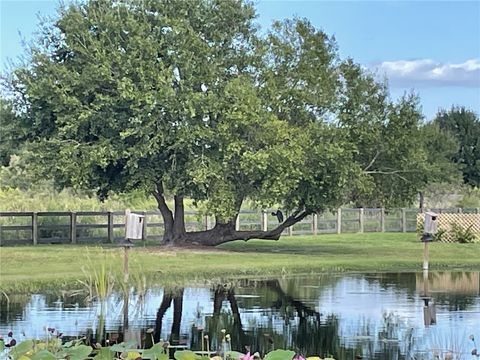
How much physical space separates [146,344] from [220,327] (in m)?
Result: 1.92

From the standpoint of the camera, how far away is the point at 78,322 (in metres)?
14.3

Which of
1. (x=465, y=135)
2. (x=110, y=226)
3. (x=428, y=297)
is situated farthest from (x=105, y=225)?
(x=465, y=135)

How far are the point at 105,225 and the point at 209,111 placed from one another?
8.01 m

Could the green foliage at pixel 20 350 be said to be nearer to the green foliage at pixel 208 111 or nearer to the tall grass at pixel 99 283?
the tall grass at pixel 99 283

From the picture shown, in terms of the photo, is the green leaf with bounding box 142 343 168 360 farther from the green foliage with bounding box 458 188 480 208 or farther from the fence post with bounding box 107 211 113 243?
the green foliage with bounding box 458 188 480 208

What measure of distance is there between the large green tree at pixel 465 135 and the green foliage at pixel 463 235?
2156 cm

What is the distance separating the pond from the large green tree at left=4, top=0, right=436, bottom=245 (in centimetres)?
711

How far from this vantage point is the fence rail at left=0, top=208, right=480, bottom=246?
106ft

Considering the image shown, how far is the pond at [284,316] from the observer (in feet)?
42.2

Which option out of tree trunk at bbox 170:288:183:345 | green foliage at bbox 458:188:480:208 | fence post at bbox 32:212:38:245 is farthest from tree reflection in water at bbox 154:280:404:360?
green foliage at bbox 458:188:480:208

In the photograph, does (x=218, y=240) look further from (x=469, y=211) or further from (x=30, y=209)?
(x=469, y=211)

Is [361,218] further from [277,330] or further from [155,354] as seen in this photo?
[155,354]

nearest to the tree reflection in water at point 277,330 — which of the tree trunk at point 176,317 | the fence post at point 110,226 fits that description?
the tree trunk at point 176,317

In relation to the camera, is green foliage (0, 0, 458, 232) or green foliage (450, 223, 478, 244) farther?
green foliage (450, 223, 478, 244)
